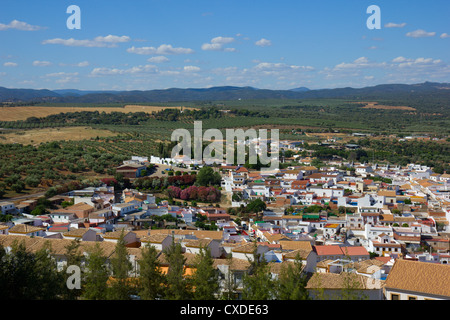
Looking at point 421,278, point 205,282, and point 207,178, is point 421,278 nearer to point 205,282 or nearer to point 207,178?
point 205,282

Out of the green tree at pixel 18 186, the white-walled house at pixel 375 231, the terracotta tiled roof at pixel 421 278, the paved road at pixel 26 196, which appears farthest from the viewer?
the green tree at pixel 18 186

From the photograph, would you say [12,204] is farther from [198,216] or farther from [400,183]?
[400,183]

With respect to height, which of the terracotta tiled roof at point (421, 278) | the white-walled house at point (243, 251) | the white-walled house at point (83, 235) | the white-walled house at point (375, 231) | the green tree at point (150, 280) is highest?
the green tree at point (150, 280)

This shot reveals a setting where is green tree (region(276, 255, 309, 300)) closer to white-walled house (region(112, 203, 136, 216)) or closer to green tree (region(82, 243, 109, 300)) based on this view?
green tree (region(82, 243, 109, 300))

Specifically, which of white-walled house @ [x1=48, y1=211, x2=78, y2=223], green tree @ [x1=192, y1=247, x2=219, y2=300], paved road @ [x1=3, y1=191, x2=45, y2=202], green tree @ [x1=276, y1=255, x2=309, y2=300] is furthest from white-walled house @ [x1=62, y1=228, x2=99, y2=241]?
A: paved road @ [x1=3, y1=191, x2=45, y2=202]

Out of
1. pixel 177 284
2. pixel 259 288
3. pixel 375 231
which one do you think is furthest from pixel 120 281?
pixel 375 231

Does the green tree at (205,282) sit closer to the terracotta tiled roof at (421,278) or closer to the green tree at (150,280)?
the green tree at (150,280)

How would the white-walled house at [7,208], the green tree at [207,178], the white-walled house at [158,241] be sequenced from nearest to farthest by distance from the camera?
the white-walled house at [158,241]
the white-walled house at [7,208]
the green tree at [207,178]

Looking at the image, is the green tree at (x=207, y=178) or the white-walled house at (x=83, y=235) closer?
the white-walled house at (x=83, y=235)

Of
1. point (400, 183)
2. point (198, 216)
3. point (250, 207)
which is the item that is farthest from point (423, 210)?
point (198, 216)

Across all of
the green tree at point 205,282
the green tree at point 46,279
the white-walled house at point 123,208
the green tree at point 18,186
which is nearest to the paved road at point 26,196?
the green tree at point 18,186
